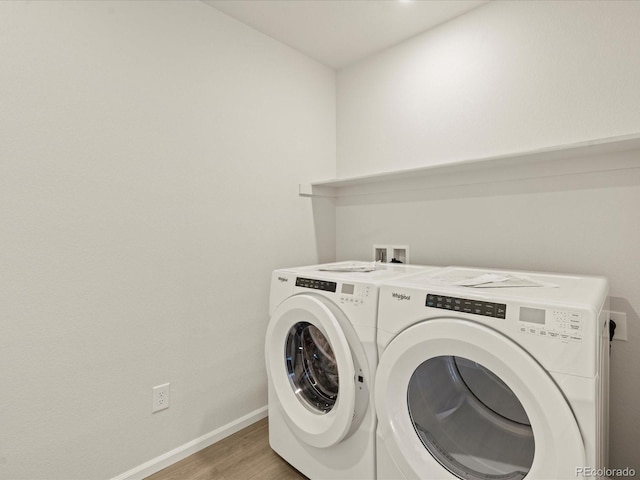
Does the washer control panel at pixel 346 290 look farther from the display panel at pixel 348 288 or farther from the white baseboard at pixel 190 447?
the white baseboard at pixel 190 447

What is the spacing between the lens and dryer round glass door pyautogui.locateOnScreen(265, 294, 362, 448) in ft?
4.17

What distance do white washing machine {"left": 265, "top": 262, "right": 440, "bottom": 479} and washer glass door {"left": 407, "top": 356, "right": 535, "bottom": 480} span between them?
19 centimetres

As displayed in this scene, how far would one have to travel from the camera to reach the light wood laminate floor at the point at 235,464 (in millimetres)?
1530

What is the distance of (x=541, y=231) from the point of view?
1602 millimetres

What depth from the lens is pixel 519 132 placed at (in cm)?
167

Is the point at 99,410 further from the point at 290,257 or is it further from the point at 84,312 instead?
the point at 290,257

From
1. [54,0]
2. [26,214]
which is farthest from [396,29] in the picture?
[26,214]

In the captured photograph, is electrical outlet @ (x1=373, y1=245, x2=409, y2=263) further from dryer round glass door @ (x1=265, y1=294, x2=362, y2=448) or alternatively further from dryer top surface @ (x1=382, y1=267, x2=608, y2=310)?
dryer round glass door @ (x1=265, y1=294, x2=362, y2=448)

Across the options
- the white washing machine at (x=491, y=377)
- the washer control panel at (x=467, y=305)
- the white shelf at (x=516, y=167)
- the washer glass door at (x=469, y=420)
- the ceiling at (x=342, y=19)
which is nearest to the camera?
the white washing machine at (x=491, y=377)

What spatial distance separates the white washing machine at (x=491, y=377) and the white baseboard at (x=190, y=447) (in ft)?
3.17

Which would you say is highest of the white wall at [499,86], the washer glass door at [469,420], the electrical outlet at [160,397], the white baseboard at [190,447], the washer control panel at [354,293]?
the white wall at [499,86]

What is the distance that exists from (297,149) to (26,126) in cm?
138

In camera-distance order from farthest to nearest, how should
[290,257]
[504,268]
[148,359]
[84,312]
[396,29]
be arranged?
[290,257], [396,29], [504,268], [148,359], [84,312]

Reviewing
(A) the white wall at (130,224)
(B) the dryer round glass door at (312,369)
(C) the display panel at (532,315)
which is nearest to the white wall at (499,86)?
(A) the white wall at (130,224)
